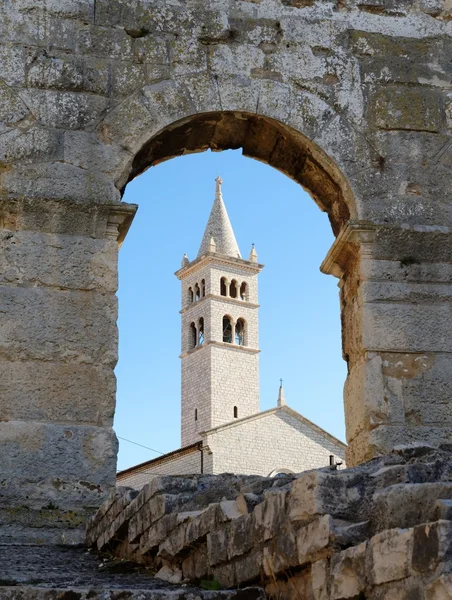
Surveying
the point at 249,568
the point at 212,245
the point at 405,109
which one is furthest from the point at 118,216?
the point at 212,245

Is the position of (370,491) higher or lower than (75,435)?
lower

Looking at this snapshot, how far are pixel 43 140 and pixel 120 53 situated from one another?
946 mm

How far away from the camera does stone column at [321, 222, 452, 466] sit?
7.02 metres

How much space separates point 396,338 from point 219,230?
6203cm

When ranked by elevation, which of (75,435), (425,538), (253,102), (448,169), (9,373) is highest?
(253,102)

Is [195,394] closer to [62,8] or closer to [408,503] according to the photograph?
[62,8]

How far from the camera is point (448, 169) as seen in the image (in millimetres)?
7758

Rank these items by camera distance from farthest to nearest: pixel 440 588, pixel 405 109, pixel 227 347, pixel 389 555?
pixel 227 347 → pixel 405 109 → pixel 389 555 → pixel 440 588

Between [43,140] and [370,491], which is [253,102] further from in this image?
[370,491]

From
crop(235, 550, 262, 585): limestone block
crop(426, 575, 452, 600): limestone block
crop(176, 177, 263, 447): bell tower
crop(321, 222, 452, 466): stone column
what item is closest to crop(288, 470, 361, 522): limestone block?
crop(235, 550, 262, 585): limestone block

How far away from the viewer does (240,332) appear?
226 ft

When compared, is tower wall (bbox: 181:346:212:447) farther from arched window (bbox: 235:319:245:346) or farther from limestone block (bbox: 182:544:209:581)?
limestone block (bbox: 182:544:209:581)

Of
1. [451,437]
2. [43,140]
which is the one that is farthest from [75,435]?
[451,437]

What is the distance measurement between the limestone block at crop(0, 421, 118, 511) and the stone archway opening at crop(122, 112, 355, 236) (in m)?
1.97
